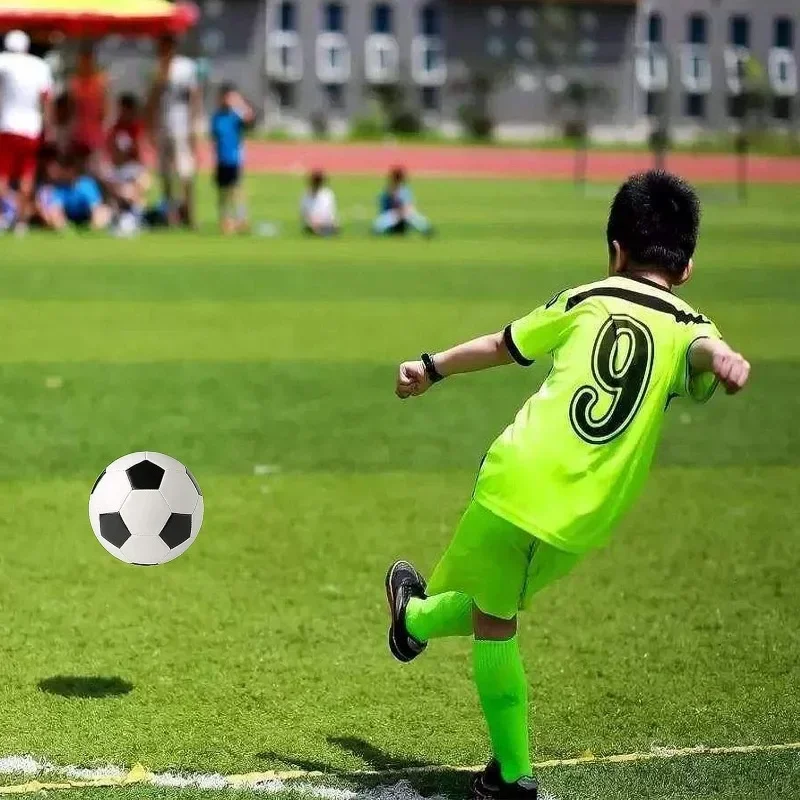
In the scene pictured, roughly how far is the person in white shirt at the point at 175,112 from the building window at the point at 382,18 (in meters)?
60.5

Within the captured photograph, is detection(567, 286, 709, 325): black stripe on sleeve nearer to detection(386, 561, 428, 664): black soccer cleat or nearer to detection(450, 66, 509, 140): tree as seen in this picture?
detection(386, 561, 428, 664): black soccer cleat

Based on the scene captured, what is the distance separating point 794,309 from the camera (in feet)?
53.6

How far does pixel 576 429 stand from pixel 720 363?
388 millimetres

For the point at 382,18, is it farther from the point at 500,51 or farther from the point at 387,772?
the point at 387,772

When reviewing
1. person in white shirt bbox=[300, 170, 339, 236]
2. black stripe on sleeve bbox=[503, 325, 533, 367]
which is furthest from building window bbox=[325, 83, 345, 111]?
black stripe on sleeve bbox=[503, 325, 533, 367]

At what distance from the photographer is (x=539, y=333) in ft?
14.2

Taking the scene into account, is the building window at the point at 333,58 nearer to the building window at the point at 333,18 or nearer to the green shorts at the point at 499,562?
the building window at the point at 333,18

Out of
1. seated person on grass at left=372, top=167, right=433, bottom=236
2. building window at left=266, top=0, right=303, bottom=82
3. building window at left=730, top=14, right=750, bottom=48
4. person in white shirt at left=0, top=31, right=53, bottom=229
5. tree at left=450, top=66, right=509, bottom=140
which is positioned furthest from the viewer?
building window at left=730, top=14, right=750, bottom=48

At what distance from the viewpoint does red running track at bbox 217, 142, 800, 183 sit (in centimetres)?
4559

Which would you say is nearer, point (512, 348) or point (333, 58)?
point (512, 348)

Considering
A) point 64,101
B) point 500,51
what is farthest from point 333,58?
point 64,101

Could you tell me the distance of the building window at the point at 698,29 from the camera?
8394cm

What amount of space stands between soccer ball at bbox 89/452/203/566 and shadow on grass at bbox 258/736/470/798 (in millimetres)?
1085

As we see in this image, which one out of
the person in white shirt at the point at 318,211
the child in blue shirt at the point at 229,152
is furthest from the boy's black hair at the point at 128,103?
the person in white shirt at the point at 318,211
